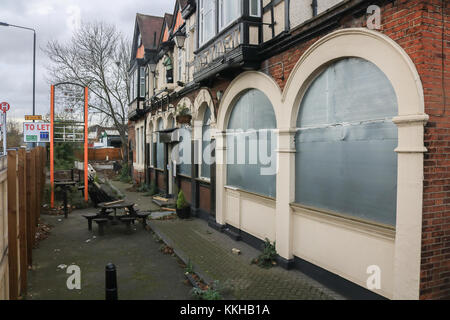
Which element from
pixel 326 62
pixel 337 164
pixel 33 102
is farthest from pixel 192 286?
pixel 33 102

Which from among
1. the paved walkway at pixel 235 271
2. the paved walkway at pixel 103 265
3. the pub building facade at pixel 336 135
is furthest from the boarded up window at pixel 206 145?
the paved walkway at pixel 103 265

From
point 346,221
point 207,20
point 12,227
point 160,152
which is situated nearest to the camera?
point 12,227

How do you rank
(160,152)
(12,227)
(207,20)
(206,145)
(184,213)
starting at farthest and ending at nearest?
(160,152) → (184,213) → (206,145) → (207,20) → (12,227)

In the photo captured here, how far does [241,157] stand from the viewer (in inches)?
338

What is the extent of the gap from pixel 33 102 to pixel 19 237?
1747cm

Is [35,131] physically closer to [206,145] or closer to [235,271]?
[206,145]

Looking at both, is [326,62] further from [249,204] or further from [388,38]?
[249,204]

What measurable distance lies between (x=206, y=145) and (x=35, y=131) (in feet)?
31.7

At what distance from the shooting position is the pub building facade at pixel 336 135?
13.1ft

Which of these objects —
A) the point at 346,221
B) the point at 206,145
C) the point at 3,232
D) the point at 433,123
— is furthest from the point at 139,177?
the point at 433,123

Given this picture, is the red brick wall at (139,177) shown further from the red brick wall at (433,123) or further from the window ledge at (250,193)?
the red brick wall at (433,123)

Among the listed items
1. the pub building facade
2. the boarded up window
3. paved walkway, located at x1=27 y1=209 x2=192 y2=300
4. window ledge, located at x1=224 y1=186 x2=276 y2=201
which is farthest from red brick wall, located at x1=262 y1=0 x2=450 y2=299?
the boarded up window

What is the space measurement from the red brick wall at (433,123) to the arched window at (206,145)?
7.35m

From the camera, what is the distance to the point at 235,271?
634cm
